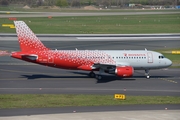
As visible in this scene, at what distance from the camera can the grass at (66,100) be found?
126 ft

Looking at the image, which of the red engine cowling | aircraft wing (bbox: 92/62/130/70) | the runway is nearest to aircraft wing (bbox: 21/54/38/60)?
the runway

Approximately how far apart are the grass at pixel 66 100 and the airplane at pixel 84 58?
9.99 metres

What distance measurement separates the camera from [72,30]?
118m

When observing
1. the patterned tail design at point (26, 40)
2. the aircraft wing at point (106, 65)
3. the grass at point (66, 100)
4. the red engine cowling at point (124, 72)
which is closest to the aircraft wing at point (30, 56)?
the patterned tail design at point (26, 40)

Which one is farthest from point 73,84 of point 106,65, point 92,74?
point 92,74

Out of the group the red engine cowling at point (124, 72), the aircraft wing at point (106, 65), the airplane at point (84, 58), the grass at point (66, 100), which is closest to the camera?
the grass at point (66, 100)

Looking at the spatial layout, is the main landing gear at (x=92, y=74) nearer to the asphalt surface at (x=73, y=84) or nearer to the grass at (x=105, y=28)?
the asphalt surface at (x=73, y=84)

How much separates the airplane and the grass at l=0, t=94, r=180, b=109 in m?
9.99

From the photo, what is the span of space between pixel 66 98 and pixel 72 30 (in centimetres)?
7777

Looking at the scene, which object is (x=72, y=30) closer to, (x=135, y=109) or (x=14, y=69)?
(x=14, y=69)

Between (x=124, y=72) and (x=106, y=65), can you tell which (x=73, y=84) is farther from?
(x=124, y=72)

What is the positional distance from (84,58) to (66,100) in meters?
13.5

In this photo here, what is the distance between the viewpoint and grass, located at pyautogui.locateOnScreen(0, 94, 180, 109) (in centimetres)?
3841

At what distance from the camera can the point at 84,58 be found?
53.2 m
